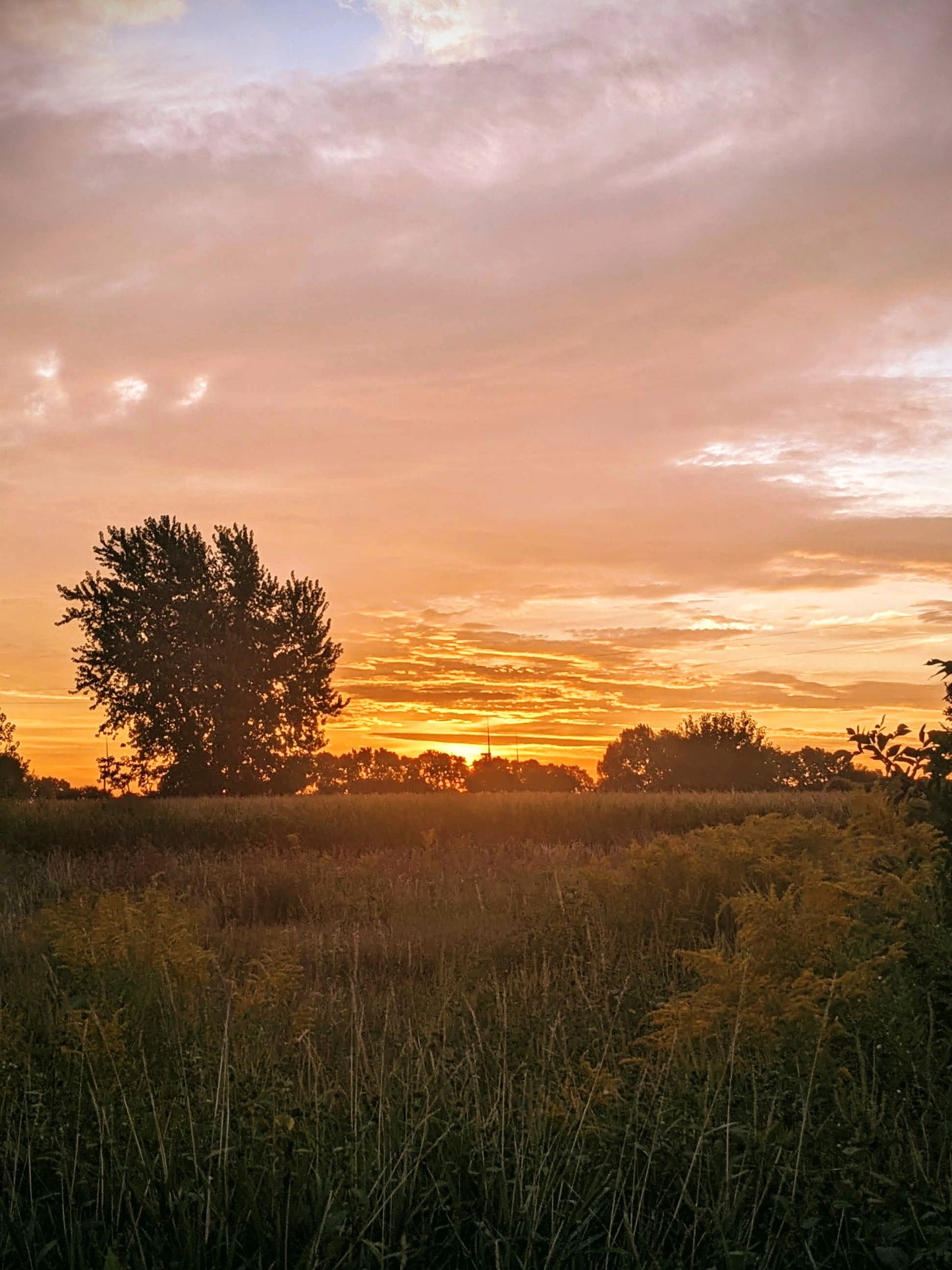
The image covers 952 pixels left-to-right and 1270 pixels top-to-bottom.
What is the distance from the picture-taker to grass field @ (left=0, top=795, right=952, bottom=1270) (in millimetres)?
3082

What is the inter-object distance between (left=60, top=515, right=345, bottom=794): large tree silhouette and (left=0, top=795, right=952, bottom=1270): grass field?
27.2 metres

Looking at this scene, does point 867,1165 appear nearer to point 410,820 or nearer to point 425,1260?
point 425,1260

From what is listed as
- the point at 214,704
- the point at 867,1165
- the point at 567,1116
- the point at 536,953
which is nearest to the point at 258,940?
the point at 536,953

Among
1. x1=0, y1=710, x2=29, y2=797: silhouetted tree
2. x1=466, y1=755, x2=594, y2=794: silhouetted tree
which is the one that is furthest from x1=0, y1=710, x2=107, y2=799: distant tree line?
x1=466, y1=755, x2=594, y2=794: silhouetted tree

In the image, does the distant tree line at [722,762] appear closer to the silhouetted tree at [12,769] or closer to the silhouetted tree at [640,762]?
the silhouetted tree at [640,762]

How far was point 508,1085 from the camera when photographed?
385 cm

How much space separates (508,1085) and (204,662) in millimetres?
32631

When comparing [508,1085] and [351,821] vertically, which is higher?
[508,1085]

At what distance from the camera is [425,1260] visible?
306 centimetres

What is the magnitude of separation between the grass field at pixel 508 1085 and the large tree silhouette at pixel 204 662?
1071 inches

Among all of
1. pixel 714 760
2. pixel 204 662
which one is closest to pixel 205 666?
pixel 204 662

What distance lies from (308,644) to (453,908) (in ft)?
92.7

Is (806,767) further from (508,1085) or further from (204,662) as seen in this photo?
(508,1085)

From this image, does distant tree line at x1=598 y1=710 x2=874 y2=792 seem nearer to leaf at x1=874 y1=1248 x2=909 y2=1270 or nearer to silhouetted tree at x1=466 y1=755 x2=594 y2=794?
silhouetted tree at x1=466 y1=755 x2=594 y2=794
